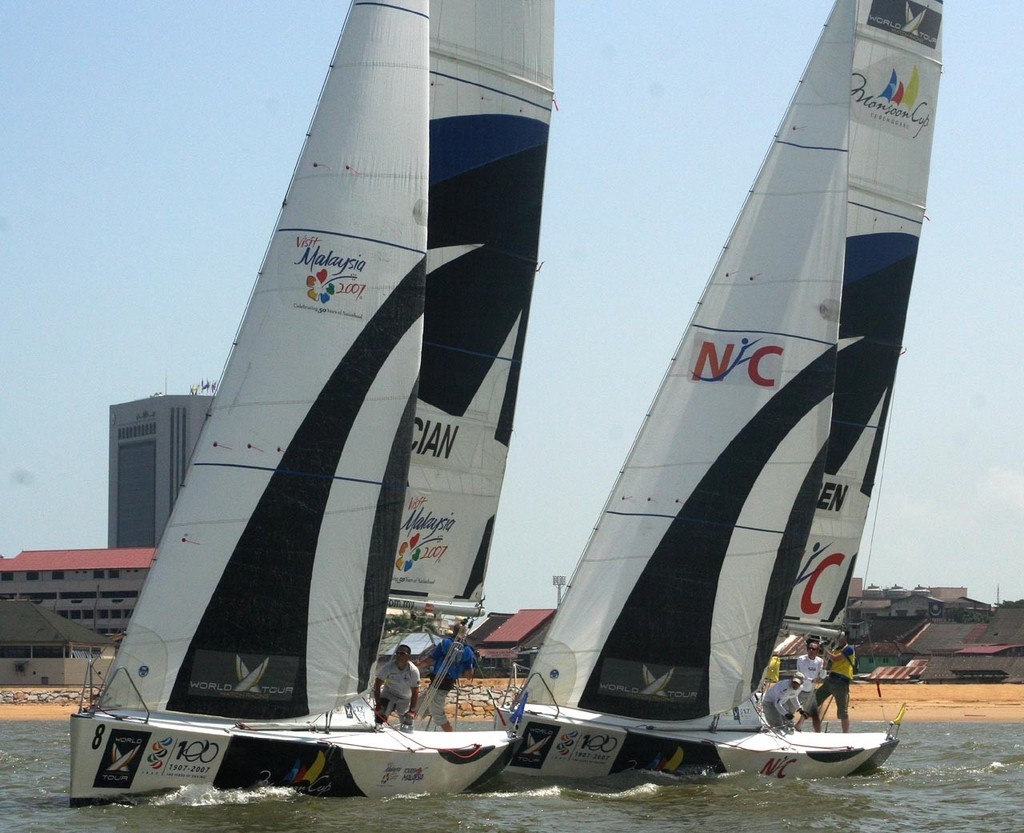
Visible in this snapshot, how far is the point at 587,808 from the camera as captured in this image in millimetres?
18125

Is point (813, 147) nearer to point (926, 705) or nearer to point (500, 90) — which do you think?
point (500, 90)

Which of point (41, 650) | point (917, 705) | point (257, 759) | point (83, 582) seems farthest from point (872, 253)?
point (83, 582)

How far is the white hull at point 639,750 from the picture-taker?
1952 centimetres

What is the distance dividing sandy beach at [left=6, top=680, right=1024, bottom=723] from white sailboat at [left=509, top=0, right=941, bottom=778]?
788 inches

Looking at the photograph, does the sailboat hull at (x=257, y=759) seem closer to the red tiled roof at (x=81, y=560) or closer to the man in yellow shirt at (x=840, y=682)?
the man in yellow shirt at (x=840, y=682)

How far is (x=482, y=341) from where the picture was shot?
21531 millimetres

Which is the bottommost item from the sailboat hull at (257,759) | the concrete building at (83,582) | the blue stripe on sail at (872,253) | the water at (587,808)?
the concrete building at (83,582)

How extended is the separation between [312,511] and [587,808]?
4641mm

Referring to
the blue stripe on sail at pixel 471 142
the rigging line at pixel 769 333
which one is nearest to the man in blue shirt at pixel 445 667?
the rigging line at pixel 769 333

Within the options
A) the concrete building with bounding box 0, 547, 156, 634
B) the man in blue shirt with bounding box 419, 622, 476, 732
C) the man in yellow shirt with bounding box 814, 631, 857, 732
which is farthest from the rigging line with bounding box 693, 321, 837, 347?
the concrete building with bounding box 0, 547, 156, 634

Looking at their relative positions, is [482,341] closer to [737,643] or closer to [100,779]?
[737,643]

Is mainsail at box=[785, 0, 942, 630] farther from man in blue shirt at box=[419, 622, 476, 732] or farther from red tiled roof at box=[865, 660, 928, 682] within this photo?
red tiled roof at box=[865, 660, 928, 682]

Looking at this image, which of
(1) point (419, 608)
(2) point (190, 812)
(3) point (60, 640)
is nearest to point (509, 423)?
(1) point (419, 608)

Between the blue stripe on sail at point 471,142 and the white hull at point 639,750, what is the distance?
7.32m
